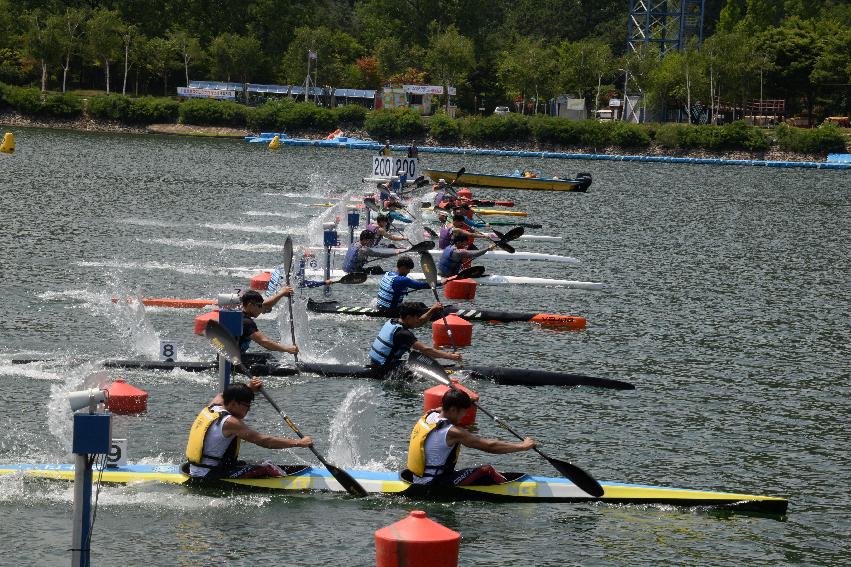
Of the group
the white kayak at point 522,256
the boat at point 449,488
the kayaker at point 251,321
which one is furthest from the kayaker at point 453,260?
the boat at point 449,488

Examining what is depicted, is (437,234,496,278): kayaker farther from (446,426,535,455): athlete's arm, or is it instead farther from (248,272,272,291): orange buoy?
(446,426,535,455): athlete's arm

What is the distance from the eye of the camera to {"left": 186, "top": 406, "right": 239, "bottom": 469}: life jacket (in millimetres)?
14938

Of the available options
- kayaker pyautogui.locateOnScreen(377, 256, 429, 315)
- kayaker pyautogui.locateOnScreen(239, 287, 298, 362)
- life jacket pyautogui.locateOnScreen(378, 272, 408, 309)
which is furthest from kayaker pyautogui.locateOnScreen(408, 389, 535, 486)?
life jacket pyautogui.locateOnScreen(378, 272, 408, 309)

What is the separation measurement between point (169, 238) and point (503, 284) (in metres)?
12.9

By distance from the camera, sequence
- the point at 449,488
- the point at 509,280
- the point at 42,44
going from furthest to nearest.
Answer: the point at 42,44
the point at 509,280
the point at 449,488

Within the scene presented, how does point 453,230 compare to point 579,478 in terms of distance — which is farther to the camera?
point 453,230

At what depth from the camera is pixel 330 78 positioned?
13388 cm

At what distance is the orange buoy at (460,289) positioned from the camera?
102 feet

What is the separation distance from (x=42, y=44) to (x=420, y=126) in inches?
1526

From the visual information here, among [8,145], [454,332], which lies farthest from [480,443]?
[8,145]

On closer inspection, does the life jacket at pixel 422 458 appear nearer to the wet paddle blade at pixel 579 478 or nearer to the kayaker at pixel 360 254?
the wet paddle blade at pixel 579 478

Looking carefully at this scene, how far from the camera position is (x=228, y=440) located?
→ 49.9 feet

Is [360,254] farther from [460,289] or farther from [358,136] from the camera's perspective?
[358,136]

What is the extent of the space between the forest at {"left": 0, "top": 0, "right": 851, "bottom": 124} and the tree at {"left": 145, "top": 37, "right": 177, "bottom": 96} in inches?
5.7
